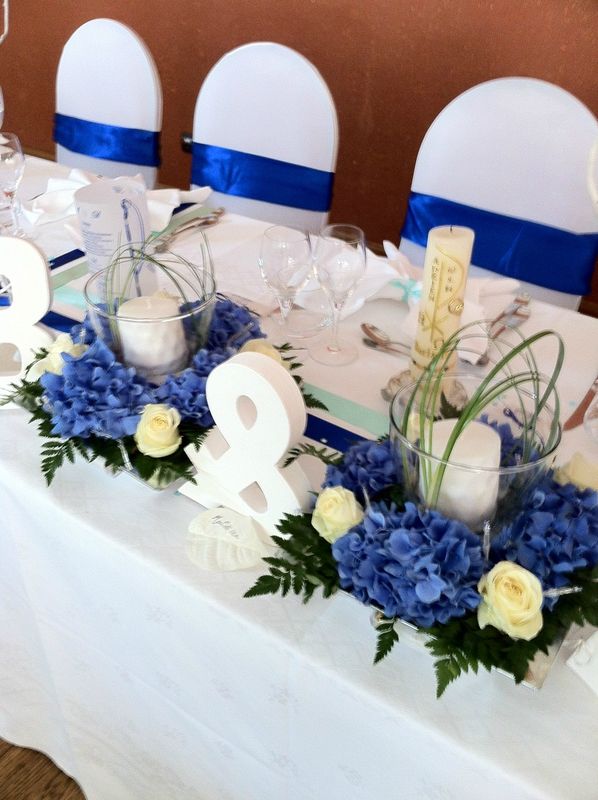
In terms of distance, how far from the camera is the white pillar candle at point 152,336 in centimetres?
85

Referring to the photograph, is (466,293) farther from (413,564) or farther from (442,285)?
(413,564)

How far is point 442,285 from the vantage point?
89 cm

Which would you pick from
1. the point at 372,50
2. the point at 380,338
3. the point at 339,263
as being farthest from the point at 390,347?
the point at 372,50

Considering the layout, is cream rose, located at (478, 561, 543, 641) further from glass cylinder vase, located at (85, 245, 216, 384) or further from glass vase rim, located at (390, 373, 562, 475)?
glass cylinder vase, located at (85, 245, 216, 384)

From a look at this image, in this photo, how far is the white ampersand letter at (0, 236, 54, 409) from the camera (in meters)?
0.93

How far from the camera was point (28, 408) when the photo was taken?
905mm

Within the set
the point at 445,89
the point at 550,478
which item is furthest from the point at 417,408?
the point at 445,89

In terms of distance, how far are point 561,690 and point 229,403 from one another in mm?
399

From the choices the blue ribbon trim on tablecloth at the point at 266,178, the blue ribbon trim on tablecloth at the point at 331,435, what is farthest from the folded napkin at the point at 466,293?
the blue ribbon trim on tablecloth at the point at 266,178

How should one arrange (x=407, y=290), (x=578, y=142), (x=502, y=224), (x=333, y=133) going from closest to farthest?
1. (x=407, y=290)
2. (x=578, y=142)
3. (x=502, y=224)
4. (x=333, y=133)

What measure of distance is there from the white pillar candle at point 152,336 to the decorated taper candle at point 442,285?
0.30m

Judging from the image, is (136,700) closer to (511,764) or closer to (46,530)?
(46,530)

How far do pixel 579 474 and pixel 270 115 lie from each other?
1.36 meters

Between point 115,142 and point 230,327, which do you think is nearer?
point 230,327
